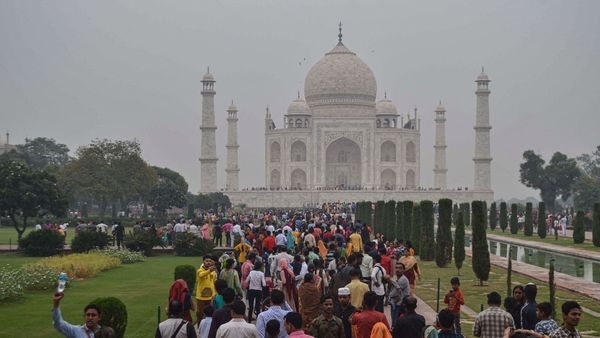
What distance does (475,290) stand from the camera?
12.9 metres

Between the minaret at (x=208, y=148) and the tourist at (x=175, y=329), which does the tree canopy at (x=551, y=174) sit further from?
the tourist at (x=175, y=329)

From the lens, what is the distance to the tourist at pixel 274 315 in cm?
627

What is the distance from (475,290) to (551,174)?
109 feet

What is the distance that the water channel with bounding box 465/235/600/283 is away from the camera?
15.6 meters

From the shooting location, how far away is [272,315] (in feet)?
20.7

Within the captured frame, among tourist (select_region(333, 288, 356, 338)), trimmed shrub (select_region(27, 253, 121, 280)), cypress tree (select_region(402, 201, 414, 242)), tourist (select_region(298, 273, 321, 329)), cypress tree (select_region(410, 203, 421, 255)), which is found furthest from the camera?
cypress tree (select_region(402, 201, 414, 242))

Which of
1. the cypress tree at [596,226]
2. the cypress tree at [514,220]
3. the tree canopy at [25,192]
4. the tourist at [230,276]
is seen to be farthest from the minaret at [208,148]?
the tourist at [230,276]

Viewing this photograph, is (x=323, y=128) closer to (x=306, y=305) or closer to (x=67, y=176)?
(x=67, y=176)

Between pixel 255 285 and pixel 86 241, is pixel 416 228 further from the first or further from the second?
pixel 255 285

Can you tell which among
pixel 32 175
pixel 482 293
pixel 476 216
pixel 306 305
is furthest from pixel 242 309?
pixel 32 175

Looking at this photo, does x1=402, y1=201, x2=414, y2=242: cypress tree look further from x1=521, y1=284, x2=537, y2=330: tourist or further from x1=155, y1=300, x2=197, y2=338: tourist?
x1=155, y1=300, x2=197, y2=338: tourist

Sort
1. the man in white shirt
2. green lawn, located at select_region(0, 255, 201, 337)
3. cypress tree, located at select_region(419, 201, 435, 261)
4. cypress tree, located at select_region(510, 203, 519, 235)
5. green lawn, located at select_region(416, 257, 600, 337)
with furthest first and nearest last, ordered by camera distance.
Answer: cypress tree, located at select_region(510, 203, 519, 235), cypress tree, located at select_region(419, 201, 435, 261), green lawn, located at select_region(416, 257, 600, 337), green lawn, located at select_region(0, 255, 201, 337), the man in white shirt

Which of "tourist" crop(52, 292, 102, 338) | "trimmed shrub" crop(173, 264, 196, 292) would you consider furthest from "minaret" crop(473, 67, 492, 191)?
"tourist" crop(52, 292, 102, 338)

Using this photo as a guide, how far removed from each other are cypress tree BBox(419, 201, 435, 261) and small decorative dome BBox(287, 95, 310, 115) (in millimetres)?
35527
